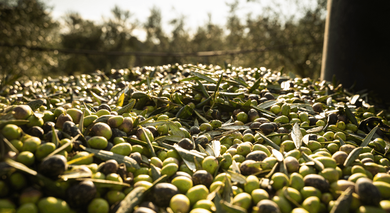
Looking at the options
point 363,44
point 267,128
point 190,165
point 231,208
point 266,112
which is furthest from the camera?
point 363,44

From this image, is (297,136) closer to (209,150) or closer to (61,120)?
(209,150)

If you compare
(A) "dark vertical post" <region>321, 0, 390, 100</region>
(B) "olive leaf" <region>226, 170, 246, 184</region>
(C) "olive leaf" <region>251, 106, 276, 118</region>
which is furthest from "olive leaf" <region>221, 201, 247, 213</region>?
(A) "dark vertical post" <region>321, 0, 390, 100</region>

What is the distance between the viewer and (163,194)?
50.1 inches

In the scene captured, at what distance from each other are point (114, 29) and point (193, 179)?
87.8 ft

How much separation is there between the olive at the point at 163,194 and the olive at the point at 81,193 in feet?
1.00

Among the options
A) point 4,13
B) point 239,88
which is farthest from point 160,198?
point 4,13

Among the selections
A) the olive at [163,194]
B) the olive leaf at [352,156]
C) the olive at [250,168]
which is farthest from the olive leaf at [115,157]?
the olive leaf at [352,156]

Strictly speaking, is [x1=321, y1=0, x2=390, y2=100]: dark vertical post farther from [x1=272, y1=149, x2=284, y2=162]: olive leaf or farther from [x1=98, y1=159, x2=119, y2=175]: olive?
[x1=98, y1=159, x2=119, y2=175]: olive

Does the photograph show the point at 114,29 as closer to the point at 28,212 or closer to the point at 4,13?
the point at 4,13

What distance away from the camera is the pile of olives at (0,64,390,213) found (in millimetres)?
1164

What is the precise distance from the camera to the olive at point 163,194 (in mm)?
1271

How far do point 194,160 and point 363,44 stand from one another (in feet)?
12.9

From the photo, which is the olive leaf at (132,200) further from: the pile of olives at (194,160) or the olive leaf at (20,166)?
the olive leaf at (20,166)

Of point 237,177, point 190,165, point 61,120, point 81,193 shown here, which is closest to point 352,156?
point 237,177
